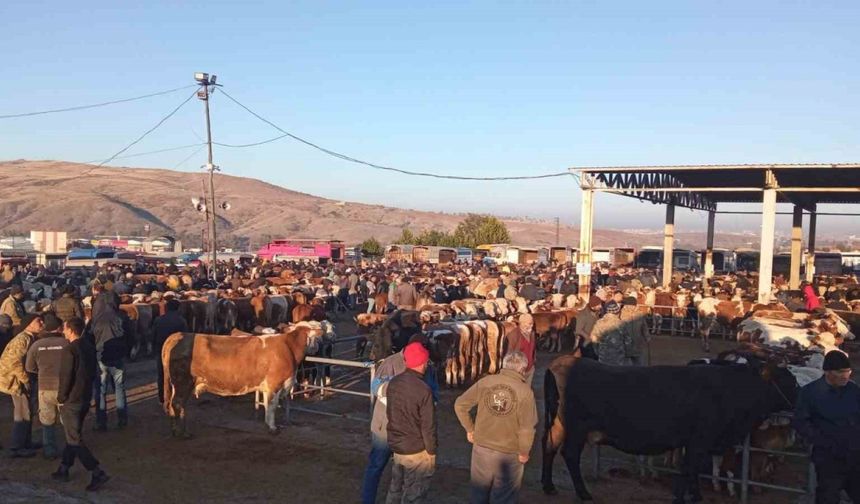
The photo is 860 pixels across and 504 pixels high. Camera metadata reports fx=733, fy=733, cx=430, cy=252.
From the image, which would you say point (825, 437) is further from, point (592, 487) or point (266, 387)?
point (266, 387)

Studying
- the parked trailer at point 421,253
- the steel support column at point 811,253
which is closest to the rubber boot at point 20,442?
the steel support column at point 811,253

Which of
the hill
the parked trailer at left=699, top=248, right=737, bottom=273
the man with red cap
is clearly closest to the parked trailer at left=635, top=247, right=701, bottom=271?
the parked trailer at left=699, top=248, right=737, bottom=273

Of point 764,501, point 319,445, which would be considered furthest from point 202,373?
point 764,501

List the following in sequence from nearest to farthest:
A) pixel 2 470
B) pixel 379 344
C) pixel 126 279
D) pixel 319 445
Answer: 1. pixel 2 470
2. pixel 319 445
3. pixel 379 344
4. pixel 126 279

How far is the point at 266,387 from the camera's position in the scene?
33.4 ft

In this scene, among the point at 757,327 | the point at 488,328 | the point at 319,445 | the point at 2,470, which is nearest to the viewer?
the point at 2,470

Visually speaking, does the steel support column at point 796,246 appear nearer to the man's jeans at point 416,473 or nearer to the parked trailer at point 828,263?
the parked trailer at point 828,263

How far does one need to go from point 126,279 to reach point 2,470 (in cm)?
1847

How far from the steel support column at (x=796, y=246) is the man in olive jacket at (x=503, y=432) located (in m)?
35.7

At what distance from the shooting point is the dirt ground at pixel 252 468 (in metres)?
7.76

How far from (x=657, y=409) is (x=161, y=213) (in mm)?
151567

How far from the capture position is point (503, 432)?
556cm

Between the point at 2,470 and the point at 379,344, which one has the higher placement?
the point at 379,344

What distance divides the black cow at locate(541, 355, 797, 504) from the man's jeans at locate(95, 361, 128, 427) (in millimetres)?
6010
